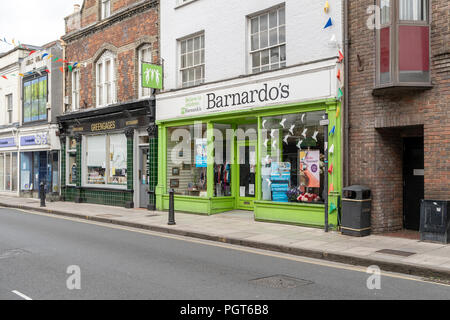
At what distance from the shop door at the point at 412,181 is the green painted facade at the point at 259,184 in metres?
1.70

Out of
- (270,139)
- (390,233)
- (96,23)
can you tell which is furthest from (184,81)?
(390,233)

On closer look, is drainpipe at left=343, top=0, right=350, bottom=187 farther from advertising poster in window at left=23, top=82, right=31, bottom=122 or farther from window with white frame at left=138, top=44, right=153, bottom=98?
advertising poster in window at left=23, top=82, right=31, bottom=122

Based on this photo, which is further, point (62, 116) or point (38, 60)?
point (38, 60)

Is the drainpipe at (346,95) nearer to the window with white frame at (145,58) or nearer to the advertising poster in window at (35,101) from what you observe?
the window with white frame at (145,58)

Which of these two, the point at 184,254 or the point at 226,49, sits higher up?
the point at 226,49

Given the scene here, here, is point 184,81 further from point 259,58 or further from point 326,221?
point 326,221

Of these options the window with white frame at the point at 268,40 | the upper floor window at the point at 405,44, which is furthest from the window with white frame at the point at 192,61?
the upper floor window at the point at 405,44

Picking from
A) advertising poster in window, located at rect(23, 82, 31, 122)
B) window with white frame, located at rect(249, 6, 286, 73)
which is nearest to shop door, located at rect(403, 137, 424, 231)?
window with white frame, located at rect(249, 6, 286, 73)

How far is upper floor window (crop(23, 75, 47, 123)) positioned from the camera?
942 inches

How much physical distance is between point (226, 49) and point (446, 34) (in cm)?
688

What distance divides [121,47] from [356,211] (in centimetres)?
1274

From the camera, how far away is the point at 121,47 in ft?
62.5

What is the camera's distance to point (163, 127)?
16.9 m

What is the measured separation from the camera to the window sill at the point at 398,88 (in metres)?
10.0
